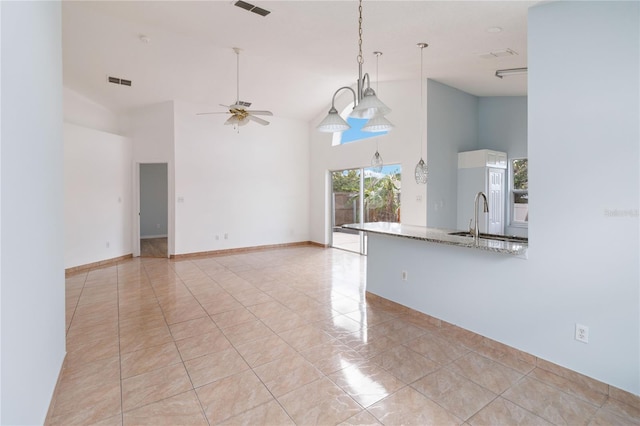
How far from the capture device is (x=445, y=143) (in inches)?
248

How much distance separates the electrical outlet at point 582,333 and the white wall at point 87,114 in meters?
8.08

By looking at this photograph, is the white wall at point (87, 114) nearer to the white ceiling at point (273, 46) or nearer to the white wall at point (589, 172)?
the white ceiling at point (273, 46)

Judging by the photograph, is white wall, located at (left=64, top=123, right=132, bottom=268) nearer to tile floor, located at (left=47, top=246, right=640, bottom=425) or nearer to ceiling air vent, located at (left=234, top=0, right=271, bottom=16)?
tile floor, located at (left=47, top=246, right=640, bottom=425)

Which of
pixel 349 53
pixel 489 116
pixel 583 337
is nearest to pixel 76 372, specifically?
pixel 583 337

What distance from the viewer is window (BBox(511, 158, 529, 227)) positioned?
668 centimetres

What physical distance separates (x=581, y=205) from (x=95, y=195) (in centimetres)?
742

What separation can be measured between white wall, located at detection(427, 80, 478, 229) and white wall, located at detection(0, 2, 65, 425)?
5.37 m

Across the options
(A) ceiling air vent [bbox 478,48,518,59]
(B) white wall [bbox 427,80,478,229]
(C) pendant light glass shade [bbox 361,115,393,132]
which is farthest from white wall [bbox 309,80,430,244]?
(C) pendant light glass shade [bbox 361,115,393,132]

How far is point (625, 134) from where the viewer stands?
7.34 ft

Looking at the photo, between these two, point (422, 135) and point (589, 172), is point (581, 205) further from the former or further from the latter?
point (422, 135)

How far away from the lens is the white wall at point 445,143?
238 inches

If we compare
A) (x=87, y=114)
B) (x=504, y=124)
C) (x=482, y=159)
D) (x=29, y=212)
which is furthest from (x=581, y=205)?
(x=87, y=114)

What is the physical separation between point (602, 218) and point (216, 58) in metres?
5.48

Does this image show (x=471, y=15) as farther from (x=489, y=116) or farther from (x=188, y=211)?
(x=188, y=211)
